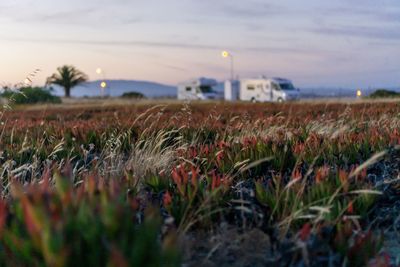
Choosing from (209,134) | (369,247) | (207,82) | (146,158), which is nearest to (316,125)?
(209,134)

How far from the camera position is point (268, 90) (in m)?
53.2

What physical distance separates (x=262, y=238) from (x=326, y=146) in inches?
107

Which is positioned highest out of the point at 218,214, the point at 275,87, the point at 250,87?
the point at 250,87

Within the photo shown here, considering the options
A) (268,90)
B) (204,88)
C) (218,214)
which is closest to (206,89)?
(204,88)

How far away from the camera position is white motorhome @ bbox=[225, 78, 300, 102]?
5147cm

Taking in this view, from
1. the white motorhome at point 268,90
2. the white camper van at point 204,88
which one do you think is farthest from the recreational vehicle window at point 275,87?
the white camper van at point 204,88

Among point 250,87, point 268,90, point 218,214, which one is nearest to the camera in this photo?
point 218,214

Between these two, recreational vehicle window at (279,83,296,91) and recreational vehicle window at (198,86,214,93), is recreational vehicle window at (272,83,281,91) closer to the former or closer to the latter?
recreational vehicle window at (279,83,296,91)

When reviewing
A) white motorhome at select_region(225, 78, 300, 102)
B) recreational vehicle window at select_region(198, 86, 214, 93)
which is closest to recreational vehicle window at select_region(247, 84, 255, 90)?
white motorhome at select_region(225, 78, 300, 102)

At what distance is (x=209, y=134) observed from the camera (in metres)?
9.66

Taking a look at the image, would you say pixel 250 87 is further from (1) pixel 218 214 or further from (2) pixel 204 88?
(1) pixel 218 214

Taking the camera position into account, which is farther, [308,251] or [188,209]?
[188,209]

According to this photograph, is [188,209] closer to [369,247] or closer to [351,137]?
[369,247]

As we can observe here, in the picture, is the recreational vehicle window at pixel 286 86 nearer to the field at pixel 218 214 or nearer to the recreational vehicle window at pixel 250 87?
the recreational vehicle window at pixel 250 87
